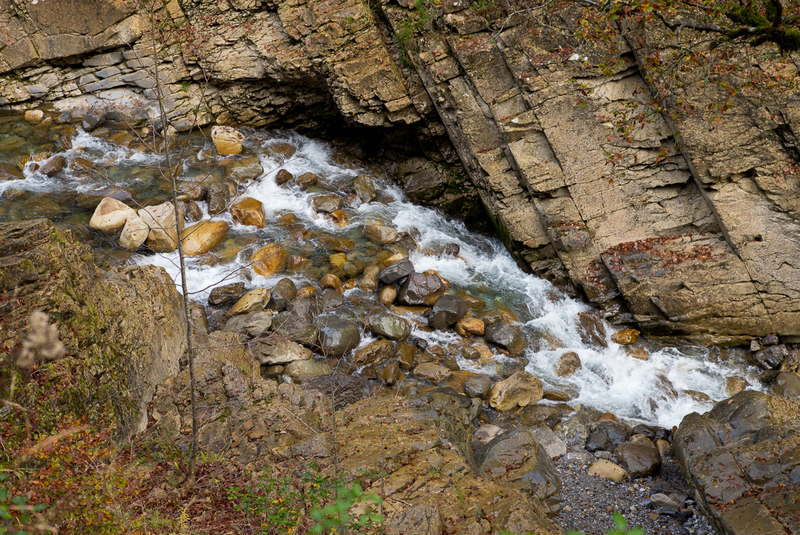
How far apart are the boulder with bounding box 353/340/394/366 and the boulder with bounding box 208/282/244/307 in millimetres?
2606

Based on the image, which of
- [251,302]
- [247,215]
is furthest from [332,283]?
[247,215]

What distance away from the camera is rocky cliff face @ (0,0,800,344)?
8641 millimetres

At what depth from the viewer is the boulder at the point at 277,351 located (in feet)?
26.9

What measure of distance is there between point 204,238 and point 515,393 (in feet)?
22.2

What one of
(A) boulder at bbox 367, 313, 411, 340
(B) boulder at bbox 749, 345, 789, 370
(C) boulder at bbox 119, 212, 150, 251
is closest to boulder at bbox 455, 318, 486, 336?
(A) boulder at bbox 367, 313, 411, 340

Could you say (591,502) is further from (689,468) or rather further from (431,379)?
(431,379)

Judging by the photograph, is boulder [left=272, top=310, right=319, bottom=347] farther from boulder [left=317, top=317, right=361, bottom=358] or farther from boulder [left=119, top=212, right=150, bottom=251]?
boulder [left=119, top=212, right=150, bottom=251]

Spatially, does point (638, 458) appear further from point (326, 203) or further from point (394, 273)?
point (326, 203)

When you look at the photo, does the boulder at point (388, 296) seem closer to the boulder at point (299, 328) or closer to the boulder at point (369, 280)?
the boulder at point (369, 280)

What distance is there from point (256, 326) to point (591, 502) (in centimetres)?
567

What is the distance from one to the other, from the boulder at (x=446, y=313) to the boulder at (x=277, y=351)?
8.04 feet

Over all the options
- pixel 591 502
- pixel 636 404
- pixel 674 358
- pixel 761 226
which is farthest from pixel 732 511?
pixel 761 226

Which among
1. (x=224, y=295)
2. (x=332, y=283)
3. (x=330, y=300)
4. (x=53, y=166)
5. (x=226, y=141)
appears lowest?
(x=330, y=300)

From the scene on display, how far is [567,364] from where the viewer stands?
→ 903 cm
